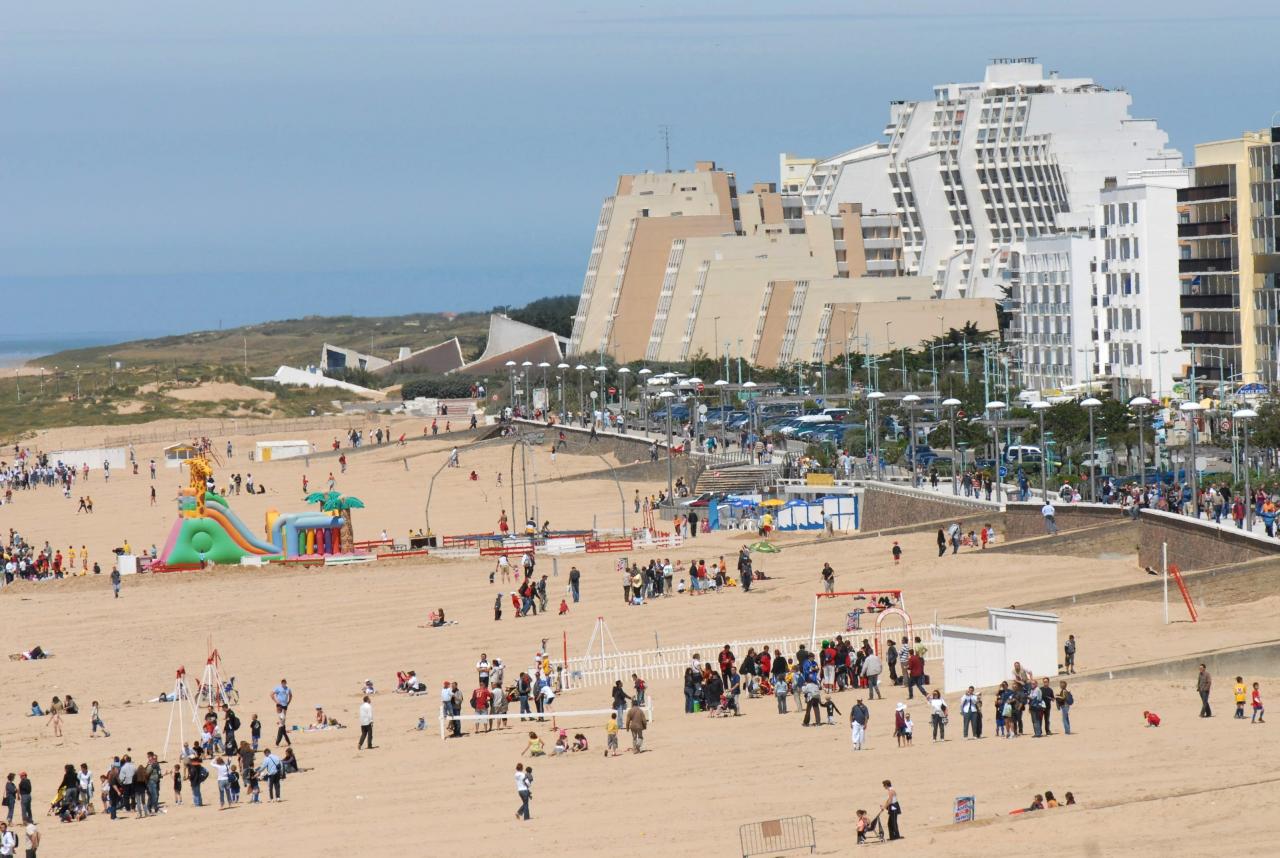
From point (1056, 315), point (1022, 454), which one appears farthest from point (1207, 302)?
point (1022, 454)

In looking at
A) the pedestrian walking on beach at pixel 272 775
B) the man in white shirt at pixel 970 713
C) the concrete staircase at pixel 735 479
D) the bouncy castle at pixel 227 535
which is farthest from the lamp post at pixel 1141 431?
the pedestrian walking on beach at pixel 272 775

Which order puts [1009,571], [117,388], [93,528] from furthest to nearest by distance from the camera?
[117,388] < [93,528] < [1009,571]

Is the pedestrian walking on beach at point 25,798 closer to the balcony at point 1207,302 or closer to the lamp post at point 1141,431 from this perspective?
the lamp post at point 1141,431

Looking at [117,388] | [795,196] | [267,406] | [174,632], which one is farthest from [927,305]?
[174,632]

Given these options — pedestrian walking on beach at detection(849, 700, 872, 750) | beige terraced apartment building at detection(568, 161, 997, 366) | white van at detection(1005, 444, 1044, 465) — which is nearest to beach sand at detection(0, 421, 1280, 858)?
pedestrian walking on beach at detection(849, 700, 872, 750)

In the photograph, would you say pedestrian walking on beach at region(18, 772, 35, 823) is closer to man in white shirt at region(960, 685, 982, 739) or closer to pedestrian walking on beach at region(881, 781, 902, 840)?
pedestrian walking on beach at region(881, 781, 902, 840)

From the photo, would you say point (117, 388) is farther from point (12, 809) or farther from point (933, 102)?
point (12, 809)
